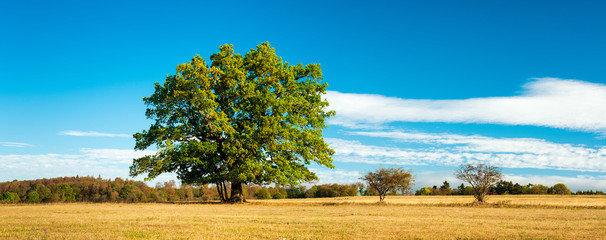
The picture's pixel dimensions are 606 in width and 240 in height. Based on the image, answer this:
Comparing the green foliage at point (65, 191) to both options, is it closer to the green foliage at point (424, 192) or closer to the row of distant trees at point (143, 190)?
the row of distant trees at point (143, 190)

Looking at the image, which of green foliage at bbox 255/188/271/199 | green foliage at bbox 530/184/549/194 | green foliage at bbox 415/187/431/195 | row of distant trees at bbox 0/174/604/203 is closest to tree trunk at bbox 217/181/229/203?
row of distant trees at bbox 0/174/604/203

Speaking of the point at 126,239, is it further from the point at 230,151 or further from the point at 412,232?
the point at 230,151

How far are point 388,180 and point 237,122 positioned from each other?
1460 centimetres

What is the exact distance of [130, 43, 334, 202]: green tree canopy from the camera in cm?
3000

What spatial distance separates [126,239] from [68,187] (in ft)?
171

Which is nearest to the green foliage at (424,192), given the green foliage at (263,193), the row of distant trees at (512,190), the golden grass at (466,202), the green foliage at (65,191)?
the row of distant trees at (512,190)

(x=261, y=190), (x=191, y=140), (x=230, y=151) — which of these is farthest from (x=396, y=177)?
(x=261, y=190)

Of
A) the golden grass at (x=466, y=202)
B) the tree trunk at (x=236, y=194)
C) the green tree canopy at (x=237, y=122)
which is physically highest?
the green tree canopy at (x=237, y=122)

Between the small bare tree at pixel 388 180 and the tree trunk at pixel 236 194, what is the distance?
11505 millimetres

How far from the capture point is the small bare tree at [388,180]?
1480 inches

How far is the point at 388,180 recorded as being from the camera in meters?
37.6

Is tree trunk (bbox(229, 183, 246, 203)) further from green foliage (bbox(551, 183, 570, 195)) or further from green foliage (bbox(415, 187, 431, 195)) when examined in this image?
green foliage (bbox(551, 183, 570, 195))

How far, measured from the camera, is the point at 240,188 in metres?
34.0

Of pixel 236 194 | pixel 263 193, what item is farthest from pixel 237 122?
pixel 263 193
